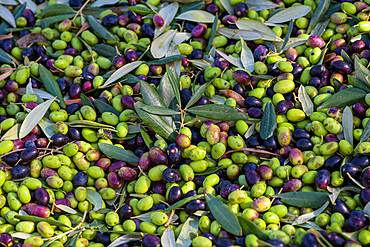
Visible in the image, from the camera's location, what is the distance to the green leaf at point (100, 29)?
10.6ft

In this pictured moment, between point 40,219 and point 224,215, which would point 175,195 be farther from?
point 40,219

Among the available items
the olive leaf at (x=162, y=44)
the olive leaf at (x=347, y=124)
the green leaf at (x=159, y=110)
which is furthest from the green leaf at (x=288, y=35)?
the green leaf at (x=159, y=110)

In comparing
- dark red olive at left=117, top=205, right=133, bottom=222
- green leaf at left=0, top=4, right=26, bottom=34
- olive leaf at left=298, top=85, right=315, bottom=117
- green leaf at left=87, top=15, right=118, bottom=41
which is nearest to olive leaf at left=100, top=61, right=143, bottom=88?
green leaf at left=87, top=15, right=118, bottom=41

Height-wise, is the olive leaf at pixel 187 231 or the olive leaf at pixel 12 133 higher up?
the olive leaf at pixel 12 133

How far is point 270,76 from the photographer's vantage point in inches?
107

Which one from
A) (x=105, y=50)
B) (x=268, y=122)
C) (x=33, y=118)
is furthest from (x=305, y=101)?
(x=33, y=118)

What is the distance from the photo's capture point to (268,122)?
2.42 m

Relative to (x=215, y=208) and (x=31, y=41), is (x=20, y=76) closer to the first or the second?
(x=31, y=41)

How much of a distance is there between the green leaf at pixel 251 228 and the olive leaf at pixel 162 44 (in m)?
1.65

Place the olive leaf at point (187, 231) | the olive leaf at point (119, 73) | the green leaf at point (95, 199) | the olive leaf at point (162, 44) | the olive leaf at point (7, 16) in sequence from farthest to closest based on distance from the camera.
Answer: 1. the olive leaf at point (7, 16)
2. the olive leaf at point (162, 44)
3. the olive leaf at point (119, 73)
4. the green leaf at point (95, 199)
5. the olive leaf at point (187, 231)

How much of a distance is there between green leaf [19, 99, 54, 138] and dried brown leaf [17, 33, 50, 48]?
2.98 ft

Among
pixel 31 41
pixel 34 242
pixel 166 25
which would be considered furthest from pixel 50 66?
pixel 34 242

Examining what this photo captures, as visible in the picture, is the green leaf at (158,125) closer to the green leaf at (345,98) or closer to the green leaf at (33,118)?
the green leaf at (33,118)

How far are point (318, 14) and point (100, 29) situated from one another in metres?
2.02
